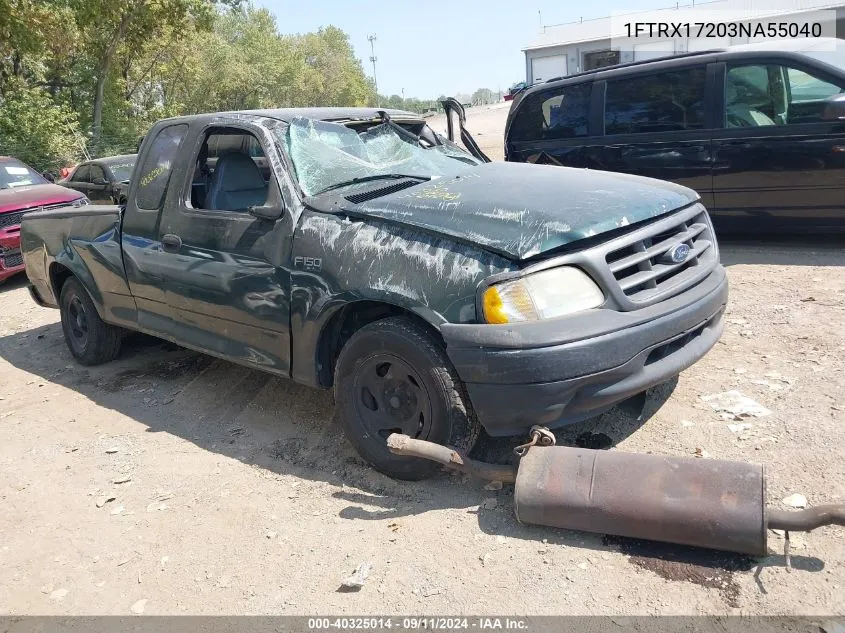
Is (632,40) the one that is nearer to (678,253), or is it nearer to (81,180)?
(81,180)

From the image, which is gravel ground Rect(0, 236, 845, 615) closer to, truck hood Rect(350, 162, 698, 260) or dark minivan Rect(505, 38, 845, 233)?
truck hood Rect(350, 162, 698, 260)

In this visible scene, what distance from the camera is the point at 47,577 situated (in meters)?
3.15

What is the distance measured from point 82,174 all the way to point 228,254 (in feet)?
32.8

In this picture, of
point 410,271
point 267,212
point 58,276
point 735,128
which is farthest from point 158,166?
point 735,128

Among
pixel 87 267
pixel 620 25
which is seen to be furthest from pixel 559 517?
pixel 620 25

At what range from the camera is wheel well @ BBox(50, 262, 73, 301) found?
590 centimetres

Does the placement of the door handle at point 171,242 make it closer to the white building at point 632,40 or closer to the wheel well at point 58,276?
the wheel well at point 58,276

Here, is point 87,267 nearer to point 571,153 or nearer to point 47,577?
point 47,577

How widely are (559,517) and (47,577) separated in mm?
2239

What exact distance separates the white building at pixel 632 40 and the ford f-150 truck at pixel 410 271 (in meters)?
25.0

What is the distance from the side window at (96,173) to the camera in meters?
12.0

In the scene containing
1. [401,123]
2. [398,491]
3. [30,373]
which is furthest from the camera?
[30,373]

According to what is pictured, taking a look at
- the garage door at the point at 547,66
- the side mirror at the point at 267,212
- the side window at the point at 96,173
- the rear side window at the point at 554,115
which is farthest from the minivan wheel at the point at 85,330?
the garage door at the point at 547,66

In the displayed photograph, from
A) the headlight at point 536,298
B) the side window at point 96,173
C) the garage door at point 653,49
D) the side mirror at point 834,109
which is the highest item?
the garage door at point 653,49
